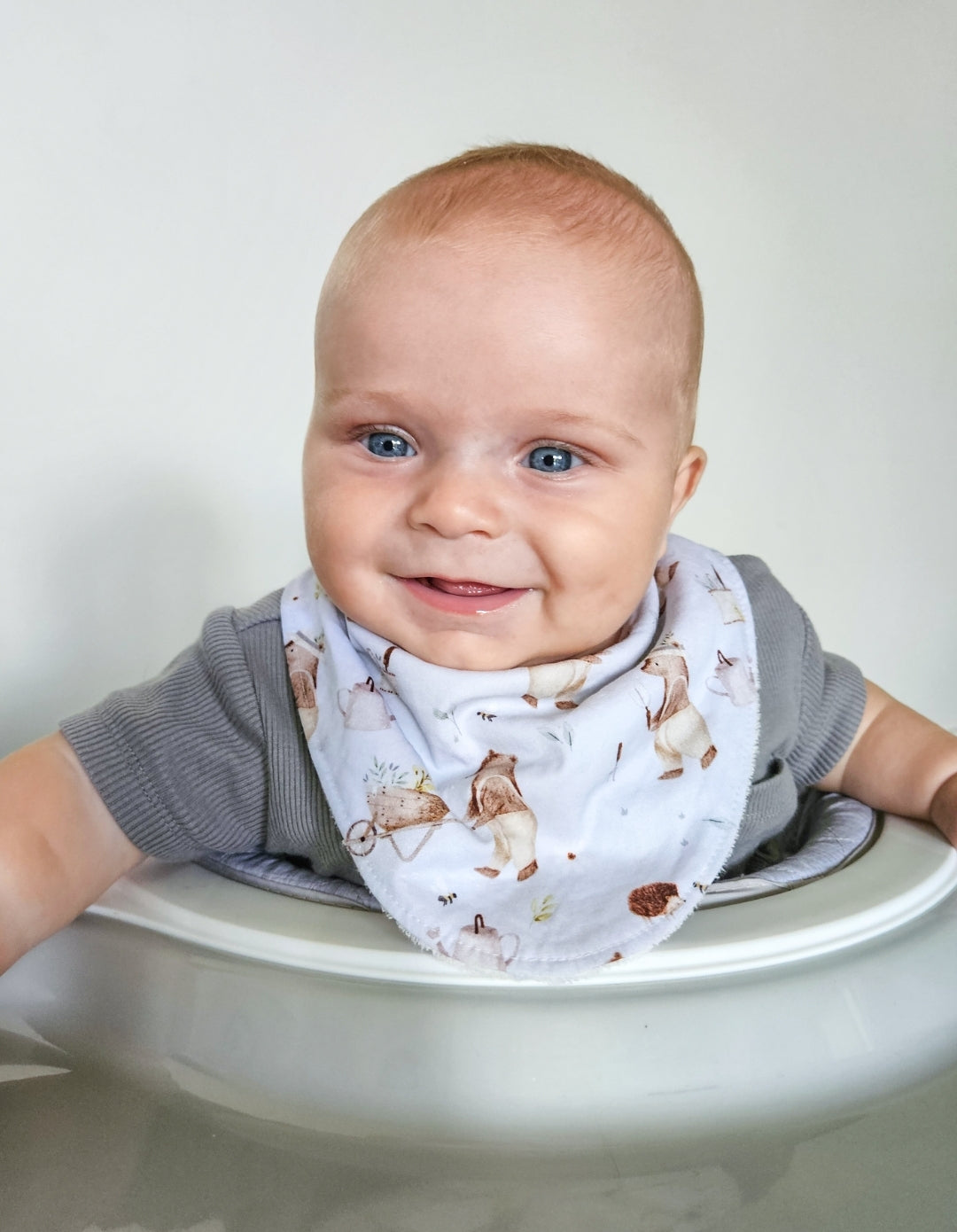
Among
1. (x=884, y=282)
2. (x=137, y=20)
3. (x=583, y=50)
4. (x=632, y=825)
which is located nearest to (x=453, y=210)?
(x=632, y=825)

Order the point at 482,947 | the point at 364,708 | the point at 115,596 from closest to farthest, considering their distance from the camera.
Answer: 1. the point at 482,947
2. the point at 364,708
3. the point at 115,596

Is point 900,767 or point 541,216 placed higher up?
point 541,216

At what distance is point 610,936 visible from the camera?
1.97 feet

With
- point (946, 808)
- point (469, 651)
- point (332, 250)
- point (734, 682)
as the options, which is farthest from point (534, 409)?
point (332, 250)

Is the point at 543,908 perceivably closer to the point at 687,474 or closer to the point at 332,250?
the point at 687,474

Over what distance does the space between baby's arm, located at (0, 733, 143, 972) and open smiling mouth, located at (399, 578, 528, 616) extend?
0.21 metres

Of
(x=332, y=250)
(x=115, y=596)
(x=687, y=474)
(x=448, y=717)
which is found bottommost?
(x=115, y=596)

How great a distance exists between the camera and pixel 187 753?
69cm

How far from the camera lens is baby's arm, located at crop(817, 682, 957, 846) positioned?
0.77 m

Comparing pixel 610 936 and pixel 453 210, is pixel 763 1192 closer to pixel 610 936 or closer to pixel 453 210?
pixel 610 936

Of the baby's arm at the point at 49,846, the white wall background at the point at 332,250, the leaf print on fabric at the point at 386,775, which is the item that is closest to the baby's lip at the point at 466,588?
the leaf print on fabric at the point at 386,775

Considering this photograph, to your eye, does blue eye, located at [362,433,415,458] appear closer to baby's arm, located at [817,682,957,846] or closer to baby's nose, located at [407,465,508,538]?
baby's nose, located at [407,465,508,538]

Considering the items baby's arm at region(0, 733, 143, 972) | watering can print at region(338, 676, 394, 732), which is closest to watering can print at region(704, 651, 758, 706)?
watering can print at region(338, 676, 394, 732)

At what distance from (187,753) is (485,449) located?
0.24m
